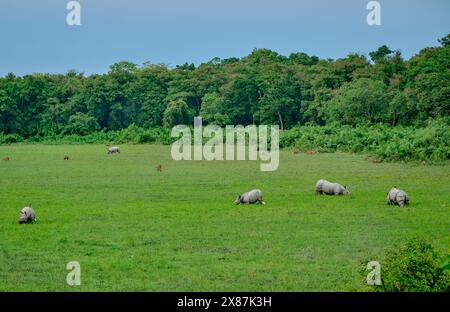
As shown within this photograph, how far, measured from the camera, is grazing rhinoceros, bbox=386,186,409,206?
16625 mm

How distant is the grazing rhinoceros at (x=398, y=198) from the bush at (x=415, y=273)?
27.1ft

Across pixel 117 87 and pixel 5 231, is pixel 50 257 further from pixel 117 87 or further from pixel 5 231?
pixel 117 87

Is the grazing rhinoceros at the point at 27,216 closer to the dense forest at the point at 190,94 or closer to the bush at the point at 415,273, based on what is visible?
the bush at the point at 415,273

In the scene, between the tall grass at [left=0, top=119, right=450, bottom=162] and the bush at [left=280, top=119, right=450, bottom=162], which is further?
the tall grass at [left=0, top=119, right=450, bottom=162]

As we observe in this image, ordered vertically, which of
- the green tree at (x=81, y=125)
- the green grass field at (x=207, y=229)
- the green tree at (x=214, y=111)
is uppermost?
the green tree at (x=214, y=111)

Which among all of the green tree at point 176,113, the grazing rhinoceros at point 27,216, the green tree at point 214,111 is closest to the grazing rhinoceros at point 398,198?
the grazing rhinoceros at point 27,216

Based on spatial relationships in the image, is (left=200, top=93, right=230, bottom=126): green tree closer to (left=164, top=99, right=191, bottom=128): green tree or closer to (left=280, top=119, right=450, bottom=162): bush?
(left=164, top=99, right=191, bottom=128): green tree

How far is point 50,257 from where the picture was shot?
37.5 ft

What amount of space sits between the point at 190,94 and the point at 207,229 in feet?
189

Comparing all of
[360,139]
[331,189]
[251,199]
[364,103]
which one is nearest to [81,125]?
[364,103]

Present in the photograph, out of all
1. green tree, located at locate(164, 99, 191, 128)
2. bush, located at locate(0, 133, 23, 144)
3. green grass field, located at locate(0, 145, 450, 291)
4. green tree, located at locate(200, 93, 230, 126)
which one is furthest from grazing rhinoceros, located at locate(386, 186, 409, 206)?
green tree, located at locate(164, 99, 191, 128)

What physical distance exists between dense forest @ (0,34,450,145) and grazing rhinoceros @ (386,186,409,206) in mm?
36125

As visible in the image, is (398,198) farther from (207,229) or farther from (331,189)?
(207,229)

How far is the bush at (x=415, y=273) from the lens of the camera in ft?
26.6
